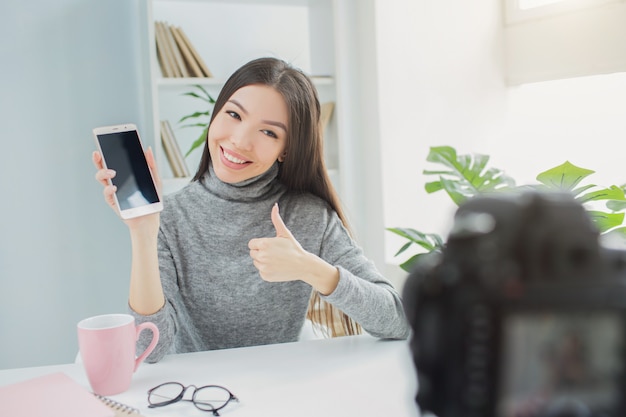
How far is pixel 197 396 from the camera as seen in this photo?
0.86 metres

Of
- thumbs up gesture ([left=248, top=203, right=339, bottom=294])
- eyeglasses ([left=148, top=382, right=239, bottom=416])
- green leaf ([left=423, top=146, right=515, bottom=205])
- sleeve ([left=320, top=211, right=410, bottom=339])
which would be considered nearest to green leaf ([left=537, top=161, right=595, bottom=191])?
green leaf ([left=423, top=146, right=515, bottom=205])

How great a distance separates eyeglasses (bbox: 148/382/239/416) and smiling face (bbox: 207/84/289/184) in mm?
486

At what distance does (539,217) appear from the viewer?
31 cm

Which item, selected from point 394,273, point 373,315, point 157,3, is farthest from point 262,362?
point 157,3

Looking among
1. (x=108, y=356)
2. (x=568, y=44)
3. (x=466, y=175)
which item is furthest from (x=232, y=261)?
(x=568, y=44)

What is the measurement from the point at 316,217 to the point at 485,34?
5.42 ft

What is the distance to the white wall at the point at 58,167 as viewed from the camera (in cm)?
218

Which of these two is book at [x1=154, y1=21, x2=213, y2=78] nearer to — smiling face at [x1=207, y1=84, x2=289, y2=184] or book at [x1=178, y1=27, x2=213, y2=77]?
book at [x1=178, y1=27, x2=213, y2=77]

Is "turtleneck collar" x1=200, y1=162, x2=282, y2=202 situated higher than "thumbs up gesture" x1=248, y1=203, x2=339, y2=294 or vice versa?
"turtleneck collar" x1=200, y1=162, x2=282, y2=202

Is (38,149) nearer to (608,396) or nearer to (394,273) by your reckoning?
(394,273)

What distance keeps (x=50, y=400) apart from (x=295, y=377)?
1.13 feet

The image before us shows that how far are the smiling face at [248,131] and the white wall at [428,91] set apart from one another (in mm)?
1308

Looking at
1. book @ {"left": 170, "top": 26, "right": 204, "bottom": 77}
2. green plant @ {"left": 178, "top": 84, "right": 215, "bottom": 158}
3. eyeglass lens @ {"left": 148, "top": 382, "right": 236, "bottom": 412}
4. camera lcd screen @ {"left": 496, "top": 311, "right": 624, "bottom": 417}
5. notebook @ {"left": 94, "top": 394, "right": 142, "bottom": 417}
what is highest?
book @ {"left": 170, "top": 26, "right": 204, "bottom": 77}

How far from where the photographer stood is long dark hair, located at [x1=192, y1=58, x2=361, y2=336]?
124 cm
